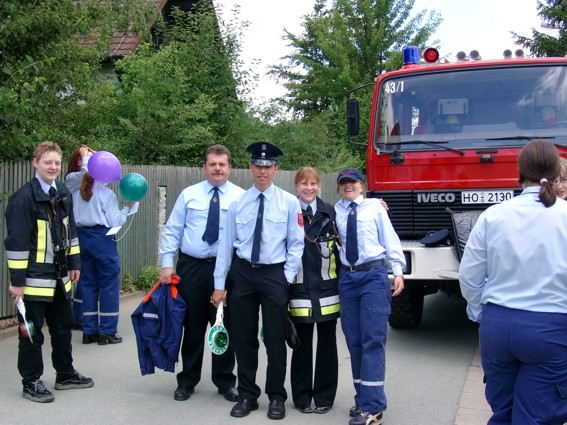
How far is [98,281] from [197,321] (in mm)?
2239

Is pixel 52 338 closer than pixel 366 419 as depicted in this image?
No

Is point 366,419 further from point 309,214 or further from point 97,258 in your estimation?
point 97,258

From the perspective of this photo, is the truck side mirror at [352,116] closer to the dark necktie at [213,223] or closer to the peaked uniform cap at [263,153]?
the dark necktie at [213,223]

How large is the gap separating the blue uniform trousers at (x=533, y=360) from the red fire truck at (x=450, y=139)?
305 cm

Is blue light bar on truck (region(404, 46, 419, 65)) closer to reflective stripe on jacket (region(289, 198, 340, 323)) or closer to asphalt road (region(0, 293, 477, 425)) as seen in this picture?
asphalt road (region(0, 293, 477, 425))

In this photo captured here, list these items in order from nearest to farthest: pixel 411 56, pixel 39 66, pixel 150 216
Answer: pixel 39 66, pixel 411 56, pixel 150 216

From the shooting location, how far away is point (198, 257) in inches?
202

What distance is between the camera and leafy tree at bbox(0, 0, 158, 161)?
659 centimetres

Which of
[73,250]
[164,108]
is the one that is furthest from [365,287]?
[164,108]

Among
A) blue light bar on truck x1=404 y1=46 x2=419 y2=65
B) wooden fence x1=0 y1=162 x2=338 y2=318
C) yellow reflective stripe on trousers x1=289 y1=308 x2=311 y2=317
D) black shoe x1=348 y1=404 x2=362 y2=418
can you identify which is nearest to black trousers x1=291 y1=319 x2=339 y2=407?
yellow reflective stripe on trousers x1=289 y1=308 x2=311 y2=317

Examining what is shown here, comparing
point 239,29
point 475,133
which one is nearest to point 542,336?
point 475,133

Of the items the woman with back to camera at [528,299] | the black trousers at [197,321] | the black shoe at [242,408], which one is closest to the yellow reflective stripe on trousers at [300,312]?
the black trousers at [197,321]

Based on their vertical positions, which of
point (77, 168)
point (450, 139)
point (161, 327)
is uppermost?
point (450, 139)

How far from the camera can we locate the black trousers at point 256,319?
471cm
